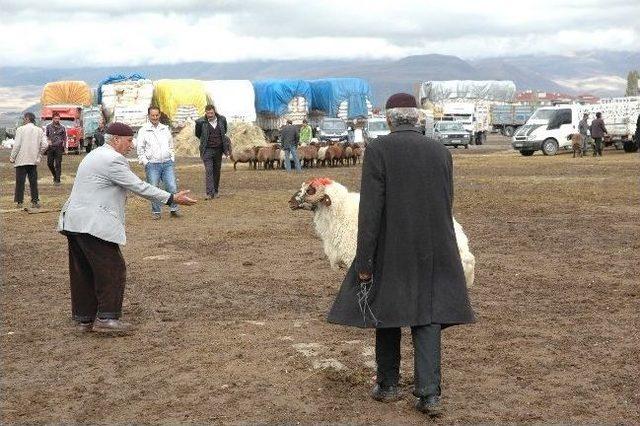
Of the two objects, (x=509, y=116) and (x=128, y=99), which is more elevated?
(x=128, y=99)

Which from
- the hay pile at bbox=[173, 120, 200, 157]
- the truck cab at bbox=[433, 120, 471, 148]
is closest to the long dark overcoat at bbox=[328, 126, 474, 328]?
the hay pile at bbox=[173, 120, 200, 157]

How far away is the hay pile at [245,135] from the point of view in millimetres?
46812

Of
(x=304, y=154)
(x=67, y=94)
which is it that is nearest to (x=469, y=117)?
(x=67, y=94)

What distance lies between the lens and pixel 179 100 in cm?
4922

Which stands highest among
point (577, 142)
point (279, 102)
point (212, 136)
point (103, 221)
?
point (279, 102)

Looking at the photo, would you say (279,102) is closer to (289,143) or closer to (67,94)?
(67,94)

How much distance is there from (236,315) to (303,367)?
1909 mm

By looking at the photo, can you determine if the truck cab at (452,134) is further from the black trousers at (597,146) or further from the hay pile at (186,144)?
the black trousers at (597,146)

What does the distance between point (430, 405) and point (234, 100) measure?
46247 mm

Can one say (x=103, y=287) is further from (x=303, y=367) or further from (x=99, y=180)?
(x=303, y=367)

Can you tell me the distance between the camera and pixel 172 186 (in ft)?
51.0

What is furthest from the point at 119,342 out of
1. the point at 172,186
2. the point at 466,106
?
the point at 466,106

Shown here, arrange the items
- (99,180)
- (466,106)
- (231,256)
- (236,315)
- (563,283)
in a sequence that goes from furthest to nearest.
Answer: (466,106), (231,256), (563,283), (236,315), (99,180)

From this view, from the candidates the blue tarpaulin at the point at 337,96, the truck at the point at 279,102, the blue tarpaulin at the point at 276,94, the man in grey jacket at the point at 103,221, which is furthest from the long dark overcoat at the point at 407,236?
the blue tarpaulin at the point at 337,96
